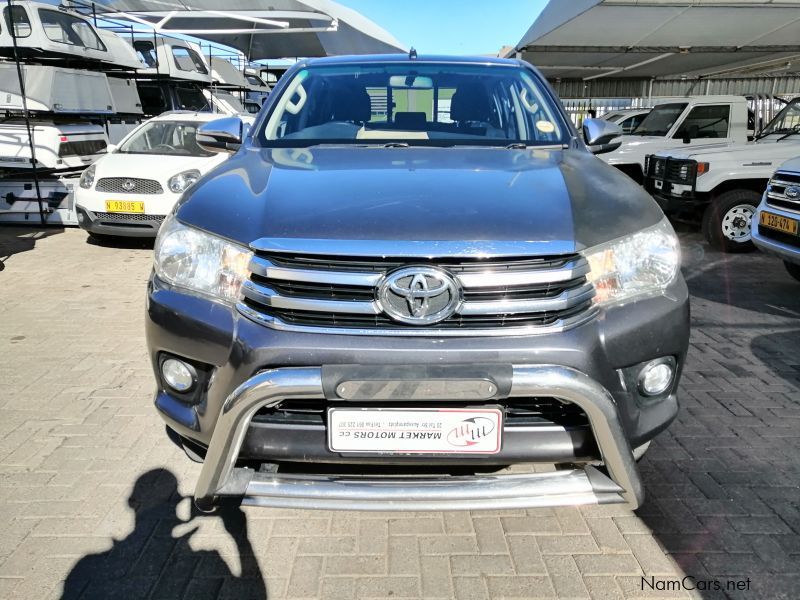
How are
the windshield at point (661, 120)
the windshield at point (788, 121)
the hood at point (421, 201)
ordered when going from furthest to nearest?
the windshield at point (661, 120)
the windshield at point (788, 121)
the hood at point (421, 201)

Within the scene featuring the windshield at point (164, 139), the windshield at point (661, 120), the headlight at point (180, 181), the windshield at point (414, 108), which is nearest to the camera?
the windshield at point (414, 108)

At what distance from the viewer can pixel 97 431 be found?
319 cm

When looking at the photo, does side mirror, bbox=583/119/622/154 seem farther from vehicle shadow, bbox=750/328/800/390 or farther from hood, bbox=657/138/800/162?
hood, bbox=657/138/800/162

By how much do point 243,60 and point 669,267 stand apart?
24905mm

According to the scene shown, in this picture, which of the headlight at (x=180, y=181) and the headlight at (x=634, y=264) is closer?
the headlight at (x=634, y=264)

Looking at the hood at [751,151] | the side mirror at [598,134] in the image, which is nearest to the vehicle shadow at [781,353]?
the side mirror at [598,134]

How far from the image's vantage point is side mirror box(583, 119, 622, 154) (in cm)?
339

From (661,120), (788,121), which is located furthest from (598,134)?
(661,120)

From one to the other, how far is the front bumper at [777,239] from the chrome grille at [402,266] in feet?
14.1

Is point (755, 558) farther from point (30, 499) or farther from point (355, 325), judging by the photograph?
point (30, 499)

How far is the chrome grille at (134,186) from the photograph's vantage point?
7.57 meters

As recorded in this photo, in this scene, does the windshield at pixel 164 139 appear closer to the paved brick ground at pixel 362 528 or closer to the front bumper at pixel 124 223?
the front bumper at pixel 124 223

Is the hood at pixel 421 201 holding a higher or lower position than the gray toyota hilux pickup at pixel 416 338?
higher

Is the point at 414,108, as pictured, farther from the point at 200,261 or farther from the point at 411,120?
the point at 200,261
